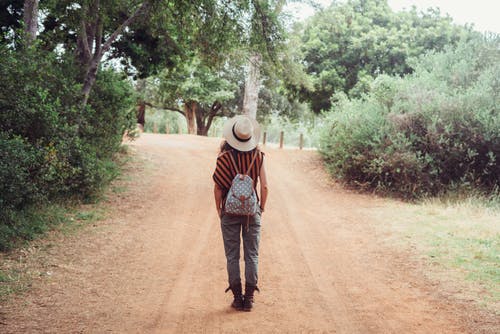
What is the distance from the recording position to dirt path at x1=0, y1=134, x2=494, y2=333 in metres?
4.98

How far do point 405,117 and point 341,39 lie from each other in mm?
9819

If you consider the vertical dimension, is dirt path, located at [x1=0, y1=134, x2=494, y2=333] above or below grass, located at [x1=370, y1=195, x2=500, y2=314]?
below

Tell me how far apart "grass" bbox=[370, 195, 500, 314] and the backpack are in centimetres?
334

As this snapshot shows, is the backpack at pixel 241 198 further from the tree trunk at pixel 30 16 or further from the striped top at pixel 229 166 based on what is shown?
the tree trunk at pixel 30 16

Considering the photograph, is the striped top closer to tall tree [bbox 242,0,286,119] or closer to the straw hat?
the straw hat

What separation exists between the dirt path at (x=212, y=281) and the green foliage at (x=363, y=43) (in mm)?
11959

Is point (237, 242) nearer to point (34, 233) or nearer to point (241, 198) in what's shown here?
point (241, 198)

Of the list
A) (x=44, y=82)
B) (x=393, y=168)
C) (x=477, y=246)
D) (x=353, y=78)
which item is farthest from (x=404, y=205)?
(x=353, y=78)

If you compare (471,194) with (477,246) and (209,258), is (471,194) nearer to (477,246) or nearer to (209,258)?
(477,246)

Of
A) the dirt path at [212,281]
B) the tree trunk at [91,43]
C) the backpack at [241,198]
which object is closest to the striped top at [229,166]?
the backpack at [241,198]

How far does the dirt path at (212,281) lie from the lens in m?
4.98

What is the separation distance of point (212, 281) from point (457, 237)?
5291 mm

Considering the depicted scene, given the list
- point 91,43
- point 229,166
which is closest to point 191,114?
point 91,43

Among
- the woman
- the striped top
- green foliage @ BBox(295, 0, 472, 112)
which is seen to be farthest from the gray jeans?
green foliage @ BBox(295, 0, 472, 112)
